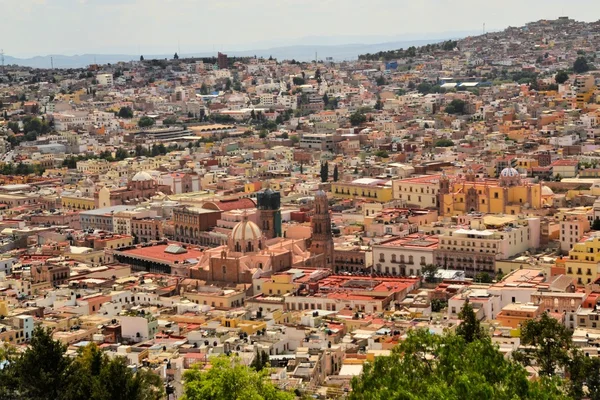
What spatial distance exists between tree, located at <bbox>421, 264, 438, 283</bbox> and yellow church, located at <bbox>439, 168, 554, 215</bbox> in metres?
9.25

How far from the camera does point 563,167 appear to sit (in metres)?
59.5

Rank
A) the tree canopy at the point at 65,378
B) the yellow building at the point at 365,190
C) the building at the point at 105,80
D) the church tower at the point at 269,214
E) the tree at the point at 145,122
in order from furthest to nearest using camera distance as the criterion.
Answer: the building at the point at 105,80
the tree at the point at 145,122
the yellow building at the point at 365,190
the church tower at the point at 269,214
the tree canopy at the point at 65,378

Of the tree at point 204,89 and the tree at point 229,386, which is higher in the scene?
the tree at point 204,89

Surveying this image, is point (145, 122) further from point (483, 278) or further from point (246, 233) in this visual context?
point (483, 278)

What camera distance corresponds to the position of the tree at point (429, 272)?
132 ft

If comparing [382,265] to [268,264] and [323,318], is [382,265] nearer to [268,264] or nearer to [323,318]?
[268,264]

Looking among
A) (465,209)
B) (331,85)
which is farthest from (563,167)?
(331,85)

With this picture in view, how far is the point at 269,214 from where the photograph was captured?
46.3m

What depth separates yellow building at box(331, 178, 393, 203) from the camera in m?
56.8

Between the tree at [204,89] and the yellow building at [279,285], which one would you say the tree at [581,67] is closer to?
the tree at [204,89]

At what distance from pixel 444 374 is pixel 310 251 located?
21.8 m

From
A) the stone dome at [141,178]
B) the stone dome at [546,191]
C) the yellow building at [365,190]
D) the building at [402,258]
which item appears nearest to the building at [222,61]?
the stone dome at [141,178]

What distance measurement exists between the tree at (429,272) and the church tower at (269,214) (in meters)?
6.78

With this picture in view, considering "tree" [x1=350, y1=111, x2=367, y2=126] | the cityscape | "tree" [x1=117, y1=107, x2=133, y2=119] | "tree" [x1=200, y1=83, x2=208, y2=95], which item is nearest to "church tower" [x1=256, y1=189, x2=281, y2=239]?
the cityscape
